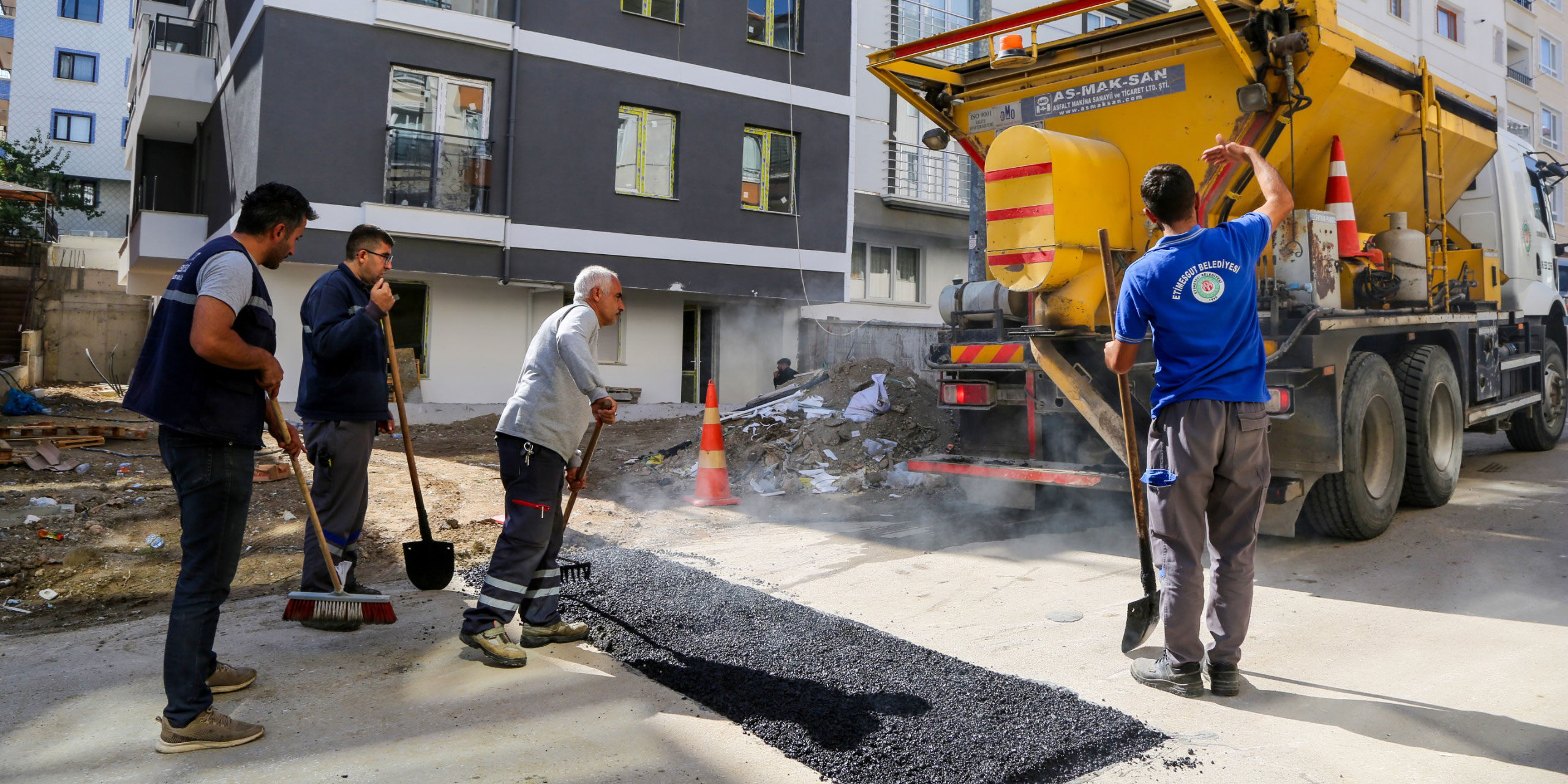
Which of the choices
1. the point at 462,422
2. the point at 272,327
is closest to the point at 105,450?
the point at 462,422

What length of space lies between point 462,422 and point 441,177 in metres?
3.57

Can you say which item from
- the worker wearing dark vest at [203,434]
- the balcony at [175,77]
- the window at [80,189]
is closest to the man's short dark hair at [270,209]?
the worker wearing dark vest at [203,434]

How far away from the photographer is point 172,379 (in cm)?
305

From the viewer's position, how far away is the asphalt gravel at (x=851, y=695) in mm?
2865

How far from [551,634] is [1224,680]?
2.69 meters

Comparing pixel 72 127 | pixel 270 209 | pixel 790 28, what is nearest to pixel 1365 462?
pixel 270 209

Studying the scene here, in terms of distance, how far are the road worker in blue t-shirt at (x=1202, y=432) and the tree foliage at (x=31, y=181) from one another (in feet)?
95.8

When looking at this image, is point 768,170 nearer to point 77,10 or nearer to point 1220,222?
point 1220,222

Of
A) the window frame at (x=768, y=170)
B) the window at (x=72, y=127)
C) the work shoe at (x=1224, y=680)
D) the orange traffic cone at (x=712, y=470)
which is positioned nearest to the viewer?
the work shoe at (x=1224, y=680)

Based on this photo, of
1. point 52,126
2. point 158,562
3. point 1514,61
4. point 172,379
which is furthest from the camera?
point 52,126

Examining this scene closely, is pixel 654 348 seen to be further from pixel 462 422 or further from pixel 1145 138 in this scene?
pixel 1145 138

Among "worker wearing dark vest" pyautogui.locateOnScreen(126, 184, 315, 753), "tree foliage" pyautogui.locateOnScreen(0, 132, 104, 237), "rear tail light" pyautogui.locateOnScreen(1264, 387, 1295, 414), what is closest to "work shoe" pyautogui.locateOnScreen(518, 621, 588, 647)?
"worker wearing dark vest" pyautogui.locateOnScreen(126, 184, 315, 753)

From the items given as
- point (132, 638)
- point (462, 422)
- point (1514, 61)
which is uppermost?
point (1514, 61)

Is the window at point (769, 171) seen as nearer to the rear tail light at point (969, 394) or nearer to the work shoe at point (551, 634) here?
the rear tail light at point (969, 394)
